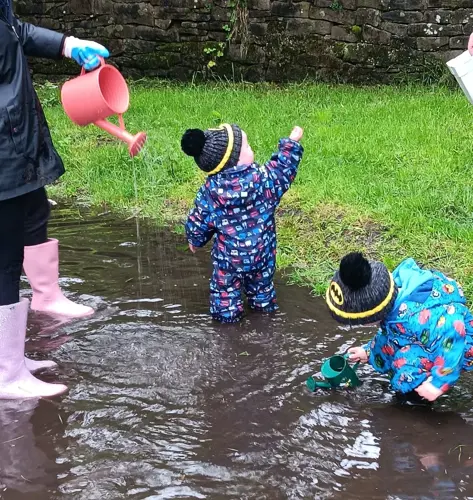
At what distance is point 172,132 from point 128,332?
3450 mm

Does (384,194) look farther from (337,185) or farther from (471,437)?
(471,437)

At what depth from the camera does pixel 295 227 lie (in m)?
4.25

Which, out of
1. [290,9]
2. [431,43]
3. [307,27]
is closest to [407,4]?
[431,43]

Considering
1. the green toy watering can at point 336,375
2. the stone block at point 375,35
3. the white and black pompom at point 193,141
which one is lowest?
the green toy watering can at point 336,375

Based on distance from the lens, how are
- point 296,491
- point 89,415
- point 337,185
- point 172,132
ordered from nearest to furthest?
1. point 296,491
2. point 89,415
3. point 337,185
4. point 172,132

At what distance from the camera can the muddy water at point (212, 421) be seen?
7.06ft

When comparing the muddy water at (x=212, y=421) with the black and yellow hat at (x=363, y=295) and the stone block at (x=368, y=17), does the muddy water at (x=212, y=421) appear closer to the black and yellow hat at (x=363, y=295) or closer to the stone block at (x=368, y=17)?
the black and yellow hat at (x=363, y=295)

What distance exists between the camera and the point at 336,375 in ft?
8.61

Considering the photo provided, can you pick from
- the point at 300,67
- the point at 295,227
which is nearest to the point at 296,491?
the point at 295,227

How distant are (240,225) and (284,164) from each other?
0.33 meters

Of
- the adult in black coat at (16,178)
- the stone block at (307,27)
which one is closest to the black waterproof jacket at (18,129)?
the adult in black coat at (16,178)

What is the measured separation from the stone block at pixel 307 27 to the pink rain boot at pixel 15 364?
742cm

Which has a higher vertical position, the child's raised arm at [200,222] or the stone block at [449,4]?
the stone block at [449,4]

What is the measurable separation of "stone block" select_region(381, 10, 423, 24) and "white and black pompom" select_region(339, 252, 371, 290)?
723 centimetres
